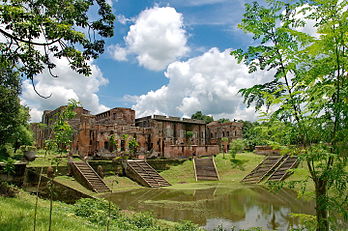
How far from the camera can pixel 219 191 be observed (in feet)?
63.2

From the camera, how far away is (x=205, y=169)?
27.6m

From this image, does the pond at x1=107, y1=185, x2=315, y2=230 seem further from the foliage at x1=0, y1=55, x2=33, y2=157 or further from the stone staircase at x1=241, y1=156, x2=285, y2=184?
the foliage at x1=0, y1=55, x2=33, y2=157

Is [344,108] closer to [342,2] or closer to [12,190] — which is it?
[342,2]

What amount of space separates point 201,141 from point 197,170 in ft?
65.7

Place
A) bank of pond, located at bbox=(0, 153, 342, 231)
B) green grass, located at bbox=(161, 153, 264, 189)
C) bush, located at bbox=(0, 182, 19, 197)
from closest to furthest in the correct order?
1. bank of pond, located at bbox=(0, 153, 342, 231)
2. bush, located at bbox=(0, 182, 19, 197)
3. green grass, located at bbox=(161, 153, 264, 189)

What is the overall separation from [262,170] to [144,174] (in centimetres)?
1157

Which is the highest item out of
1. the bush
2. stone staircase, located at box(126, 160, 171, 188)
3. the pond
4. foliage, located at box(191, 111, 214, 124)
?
foliage, located at box(191, 111, 214, 124)

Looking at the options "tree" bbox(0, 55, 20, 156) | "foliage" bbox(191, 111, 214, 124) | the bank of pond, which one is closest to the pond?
the bank of pond

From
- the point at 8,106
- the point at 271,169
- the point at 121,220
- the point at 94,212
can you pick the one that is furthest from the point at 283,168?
the point at 8,106

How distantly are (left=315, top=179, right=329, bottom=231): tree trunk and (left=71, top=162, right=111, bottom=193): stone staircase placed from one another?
1630 cm

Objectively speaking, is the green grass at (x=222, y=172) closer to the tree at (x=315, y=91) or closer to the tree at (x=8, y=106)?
the tree at (x=8, y=106)

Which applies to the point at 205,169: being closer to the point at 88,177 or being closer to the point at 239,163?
the point at 239,163

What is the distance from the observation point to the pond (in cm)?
1091

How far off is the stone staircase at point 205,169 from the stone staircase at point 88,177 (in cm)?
988
